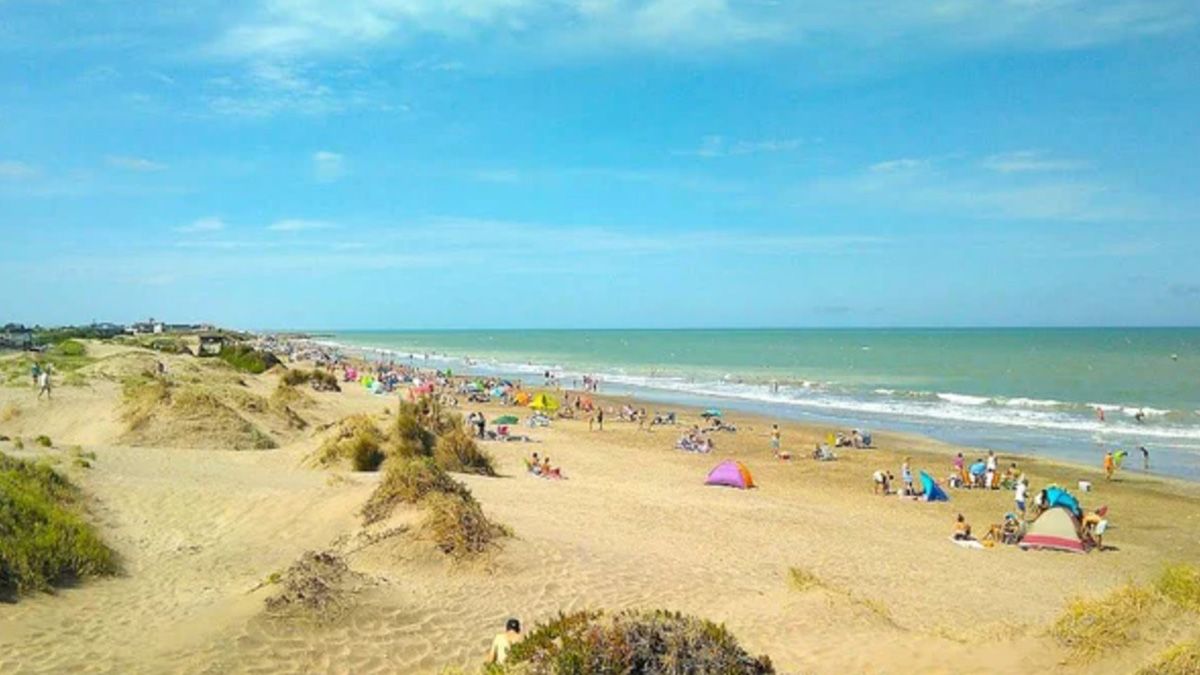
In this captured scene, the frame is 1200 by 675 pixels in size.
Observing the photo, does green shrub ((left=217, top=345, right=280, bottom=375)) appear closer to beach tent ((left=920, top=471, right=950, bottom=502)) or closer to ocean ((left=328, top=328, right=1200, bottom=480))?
ocean ((left=328, top=328, right=1200, bottom=480))

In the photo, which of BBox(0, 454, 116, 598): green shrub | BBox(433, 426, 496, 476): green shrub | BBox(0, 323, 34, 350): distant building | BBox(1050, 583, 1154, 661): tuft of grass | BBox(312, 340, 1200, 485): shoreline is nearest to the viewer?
BBox(1050, 583, 1154, 661): tuft of grass

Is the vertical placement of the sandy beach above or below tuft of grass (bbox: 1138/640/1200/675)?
below

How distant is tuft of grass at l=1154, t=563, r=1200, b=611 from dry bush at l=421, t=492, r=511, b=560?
A: 8.31 metres

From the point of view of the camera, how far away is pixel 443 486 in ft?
45.4

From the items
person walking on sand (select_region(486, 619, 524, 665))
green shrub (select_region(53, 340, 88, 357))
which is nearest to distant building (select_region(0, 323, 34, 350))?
green shrub (select_region(53, 340, 88, 357))

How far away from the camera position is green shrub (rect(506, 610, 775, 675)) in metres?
5.86

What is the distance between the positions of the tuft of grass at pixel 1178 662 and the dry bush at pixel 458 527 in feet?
27.2

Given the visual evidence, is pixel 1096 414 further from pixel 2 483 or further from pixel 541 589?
pixel 2 483

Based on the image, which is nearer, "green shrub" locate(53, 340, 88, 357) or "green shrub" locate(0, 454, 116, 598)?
"green shrub" locate(0, 454, 116, 598)

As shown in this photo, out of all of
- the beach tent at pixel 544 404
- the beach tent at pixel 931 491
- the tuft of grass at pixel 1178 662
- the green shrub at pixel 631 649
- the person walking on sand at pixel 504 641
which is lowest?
the beach tent at pixel 931 491

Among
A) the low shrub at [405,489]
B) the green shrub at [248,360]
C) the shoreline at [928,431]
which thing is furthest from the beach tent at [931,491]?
the green shrub at [248,360]

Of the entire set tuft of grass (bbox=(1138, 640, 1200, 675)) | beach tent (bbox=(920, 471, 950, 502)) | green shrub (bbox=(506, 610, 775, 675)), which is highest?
green shrub (bbox=(506, 610, 775, 675))

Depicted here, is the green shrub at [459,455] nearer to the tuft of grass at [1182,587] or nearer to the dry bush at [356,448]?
the dry bush at [356,448]

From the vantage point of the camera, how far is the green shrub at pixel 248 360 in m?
50.4
